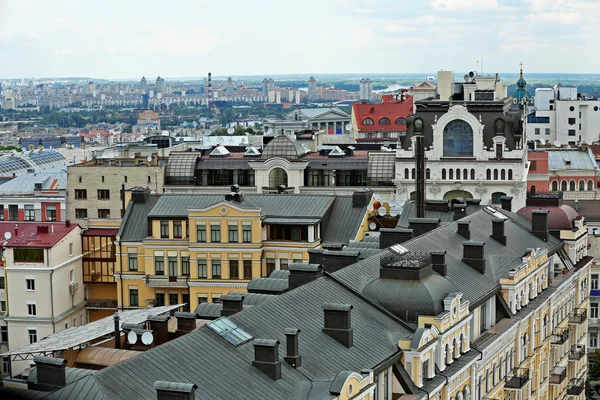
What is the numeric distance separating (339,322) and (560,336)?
23.2 meters

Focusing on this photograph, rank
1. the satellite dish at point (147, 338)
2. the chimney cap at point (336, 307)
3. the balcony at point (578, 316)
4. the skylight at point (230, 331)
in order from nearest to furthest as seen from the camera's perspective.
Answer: the skylight at point (230, 331), the chimney cap at point (336, 307), the satellite dish at point (147, 338), the balcony at point (578, 316)

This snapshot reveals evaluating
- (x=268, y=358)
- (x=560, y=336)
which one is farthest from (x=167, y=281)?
Answer: (x=268, y=358)

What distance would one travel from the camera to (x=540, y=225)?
55938 millimetres

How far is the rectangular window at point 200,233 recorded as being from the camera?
60062mm

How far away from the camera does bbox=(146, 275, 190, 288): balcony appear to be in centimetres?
6056

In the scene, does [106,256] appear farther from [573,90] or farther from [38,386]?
[573,90]

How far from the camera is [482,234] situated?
51625 millimetres

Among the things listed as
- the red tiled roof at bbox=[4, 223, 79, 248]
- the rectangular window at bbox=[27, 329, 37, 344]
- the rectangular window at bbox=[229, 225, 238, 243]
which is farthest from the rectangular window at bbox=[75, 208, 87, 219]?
the rectangular window at bbox=[229, 225, 238, 243]

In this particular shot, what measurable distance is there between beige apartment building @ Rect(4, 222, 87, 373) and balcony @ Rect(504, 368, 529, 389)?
2520cm

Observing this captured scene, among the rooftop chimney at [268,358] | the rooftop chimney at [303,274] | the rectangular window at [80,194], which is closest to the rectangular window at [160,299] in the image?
the rooftop chimney at [303,274]

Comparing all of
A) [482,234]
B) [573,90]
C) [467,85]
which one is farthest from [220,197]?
[573,90]

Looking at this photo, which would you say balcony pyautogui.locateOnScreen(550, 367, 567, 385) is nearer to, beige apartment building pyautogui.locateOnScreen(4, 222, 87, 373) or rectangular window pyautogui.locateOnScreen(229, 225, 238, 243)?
rectangular window pyautogui.locateOnScreen(229, 225, 238, 243)

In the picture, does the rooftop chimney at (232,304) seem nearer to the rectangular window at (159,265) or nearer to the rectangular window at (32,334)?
the rectangular window at (159,265)

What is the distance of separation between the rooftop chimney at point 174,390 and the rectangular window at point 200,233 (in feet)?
111
